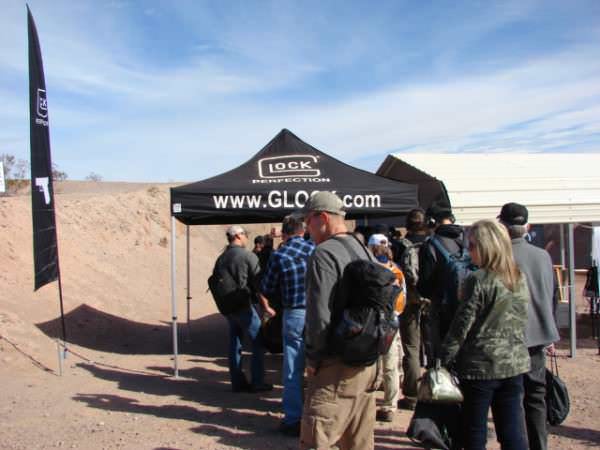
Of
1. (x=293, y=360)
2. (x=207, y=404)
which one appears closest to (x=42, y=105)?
(x=207, y=404)

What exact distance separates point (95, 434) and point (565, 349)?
22.5 feet

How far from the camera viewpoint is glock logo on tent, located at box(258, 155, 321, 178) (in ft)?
24.7

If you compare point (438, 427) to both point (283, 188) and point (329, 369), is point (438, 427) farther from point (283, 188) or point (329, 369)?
point (283, 188)

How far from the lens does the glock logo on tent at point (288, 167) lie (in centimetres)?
754

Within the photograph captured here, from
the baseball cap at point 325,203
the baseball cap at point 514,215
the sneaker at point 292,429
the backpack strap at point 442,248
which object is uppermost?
the baseball cap at point 325,203

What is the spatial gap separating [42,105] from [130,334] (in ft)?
16.5

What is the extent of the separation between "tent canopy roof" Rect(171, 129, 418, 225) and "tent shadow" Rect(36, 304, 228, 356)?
8.91 ft

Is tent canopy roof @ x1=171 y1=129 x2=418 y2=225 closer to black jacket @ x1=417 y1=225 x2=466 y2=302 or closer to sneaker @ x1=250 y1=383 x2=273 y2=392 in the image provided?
sneaker @ x1=250 y1=383 x2=273 y2=392

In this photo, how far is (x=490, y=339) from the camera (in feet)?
10.7

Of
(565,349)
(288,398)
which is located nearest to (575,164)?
(565,349)

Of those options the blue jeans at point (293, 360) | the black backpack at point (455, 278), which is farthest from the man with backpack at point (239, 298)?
the black backpack at point (455, 278)

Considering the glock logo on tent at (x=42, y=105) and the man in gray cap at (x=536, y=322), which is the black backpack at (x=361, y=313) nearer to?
the man in gray cap at (x=536, y=322)

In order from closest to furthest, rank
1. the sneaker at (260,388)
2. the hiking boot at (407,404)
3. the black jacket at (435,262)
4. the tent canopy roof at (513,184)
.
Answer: the black jacket at (435,262)
the hiking boot at (407,404)
the sneaker at (260,388)
the tent canopy roof at (513,184)

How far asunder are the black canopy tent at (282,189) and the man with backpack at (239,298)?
841mm
